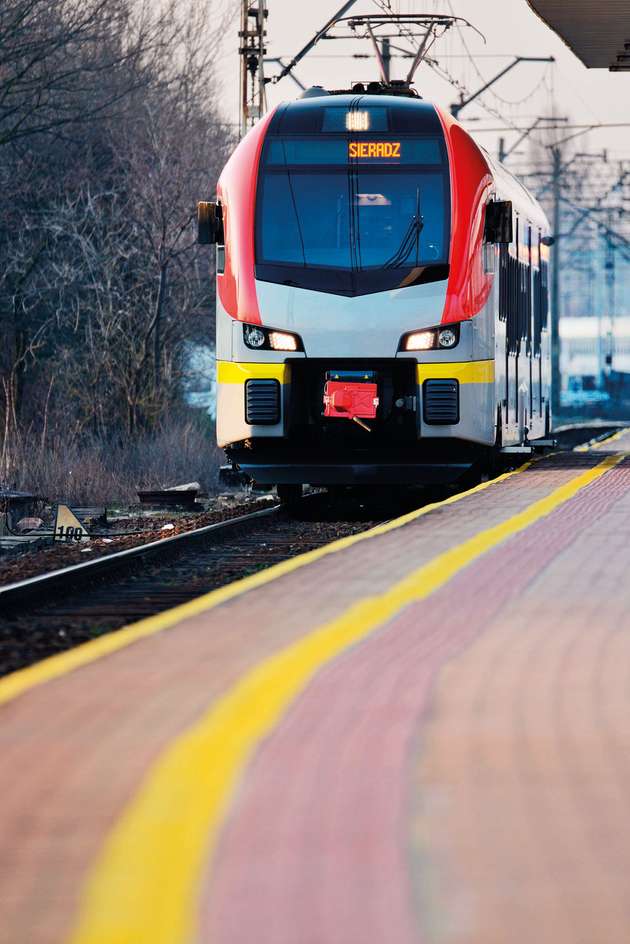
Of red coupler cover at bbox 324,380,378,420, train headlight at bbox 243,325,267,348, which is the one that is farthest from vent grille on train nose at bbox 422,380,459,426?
train headlight at bbox 243,325,267,348

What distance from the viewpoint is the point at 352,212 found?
16.9m

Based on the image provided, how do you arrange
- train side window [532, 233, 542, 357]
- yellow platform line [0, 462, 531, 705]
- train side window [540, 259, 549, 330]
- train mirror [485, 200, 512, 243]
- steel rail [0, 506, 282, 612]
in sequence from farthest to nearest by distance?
train side window [540, 259, 549, 330], train side window [532, 233, 542, 357], train mirror [485, 200, 512, 243], steel rail [0, 506, 282, 612], yellow platform line [0, 462, 531, 705]

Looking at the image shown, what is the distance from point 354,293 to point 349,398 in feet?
3.13

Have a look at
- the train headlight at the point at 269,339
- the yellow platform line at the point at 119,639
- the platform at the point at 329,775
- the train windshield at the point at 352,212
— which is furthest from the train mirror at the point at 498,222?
the platform at the point at 329,775

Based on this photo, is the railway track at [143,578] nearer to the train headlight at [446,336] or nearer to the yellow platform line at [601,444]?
the train headlight at [446,336]

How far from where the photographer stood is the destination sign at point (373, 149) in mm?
17000

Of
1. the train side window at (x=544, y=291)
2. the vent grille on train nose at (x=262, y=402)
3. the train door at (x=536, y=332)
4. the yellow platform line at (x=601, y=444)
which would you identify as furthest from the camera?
the yellow platform line at (x=601, y=444)

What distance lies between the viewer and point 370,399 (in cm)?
1652

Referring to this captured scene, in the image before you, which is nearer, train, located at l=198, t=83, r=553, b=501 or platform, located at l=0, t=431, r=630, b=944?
platform, located at l=0, t=431, r=630, b=944

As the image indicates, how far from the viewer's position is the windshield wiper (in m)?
16.7

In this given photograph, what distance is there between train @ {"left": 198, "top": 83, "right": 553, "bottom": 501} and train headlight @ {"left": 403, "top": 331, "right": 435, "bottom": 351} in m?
0.01

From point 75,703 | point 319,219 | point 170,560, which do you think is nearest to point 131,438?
point 319,219

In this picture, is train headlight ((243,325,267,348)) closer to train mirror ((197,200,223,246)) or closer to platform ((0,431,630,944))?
train mirror ((197,200,223,246))

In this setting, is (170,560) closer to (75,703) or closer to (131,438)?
(75,703)
